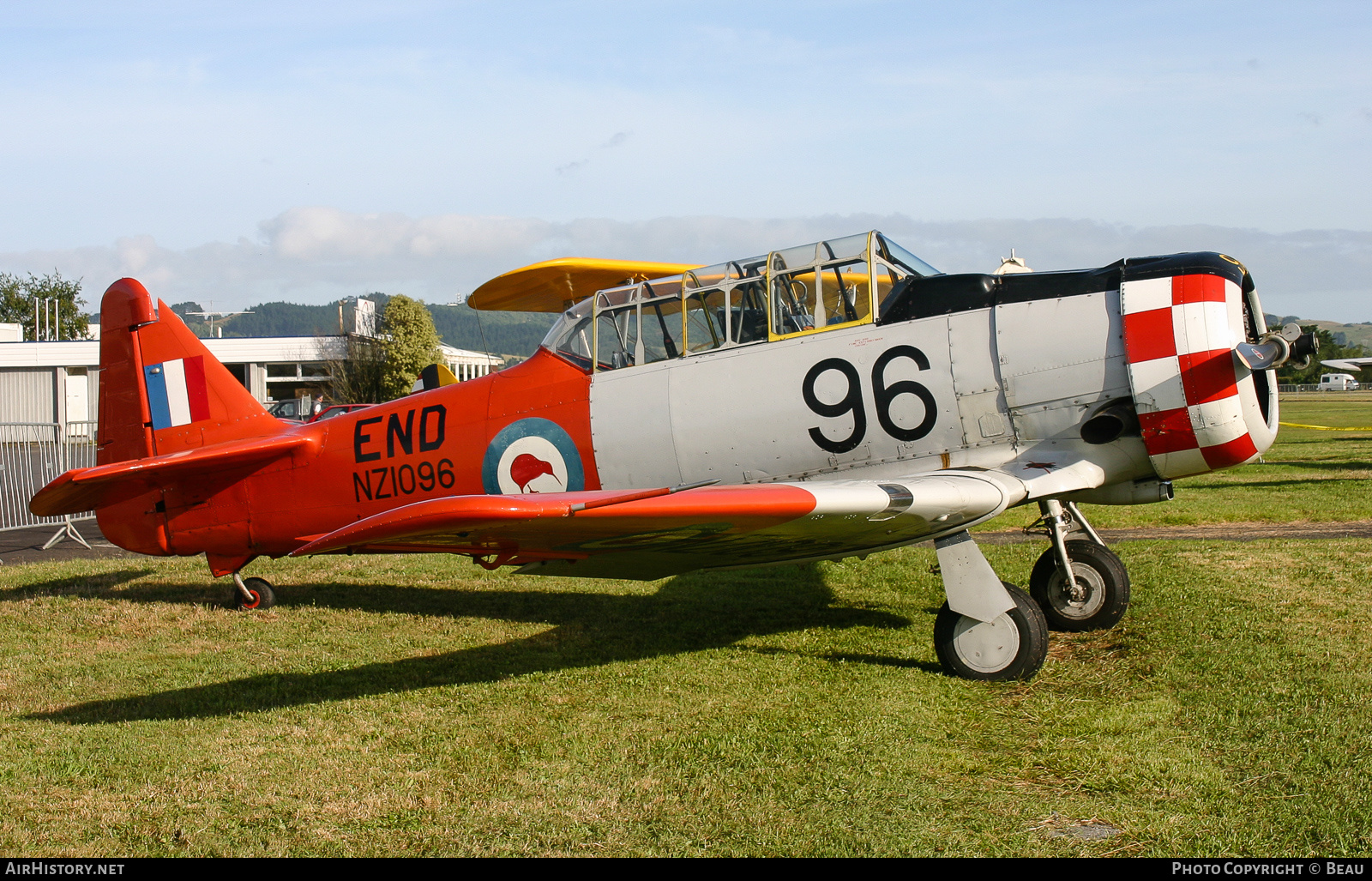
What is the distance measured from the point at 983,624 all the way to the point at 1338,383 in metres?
107

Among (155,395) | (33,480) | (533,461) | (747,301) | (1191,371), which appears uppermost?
(747,301)

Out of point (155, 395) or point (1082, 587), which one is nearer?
point (1082, 587)

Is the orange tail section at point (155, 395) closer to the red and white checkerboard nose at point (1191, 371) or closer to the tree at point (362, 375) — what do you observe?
the red and white checkerboard nose at point (1191, 371)

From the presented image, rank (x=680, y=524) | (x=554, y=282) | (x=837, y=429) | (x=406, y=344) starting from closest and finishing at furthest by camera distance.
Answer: (x=680, y=524) → (x=837, y=429) → (x=554, y=282) → (x=406, y=344)

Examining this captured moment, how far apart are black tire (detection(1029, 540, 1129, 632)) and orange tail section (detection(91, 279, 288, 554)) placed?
6.11 m

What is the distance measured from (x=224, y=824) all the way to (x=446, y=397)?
3.87m

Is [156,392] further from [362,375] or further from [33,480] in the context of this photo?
[362,375]

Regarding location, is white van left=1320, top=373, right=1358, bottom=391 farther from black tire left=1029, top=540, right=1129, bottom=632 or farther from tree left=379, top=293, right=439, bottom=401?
black tire left=1029, top=540, right=1129, bottom=632

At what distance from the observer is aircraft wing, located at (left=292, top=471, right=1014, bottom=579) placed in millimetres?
3707

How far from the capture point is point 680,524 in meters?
4.29

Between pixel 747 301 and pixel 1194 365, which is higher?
pixel 747 301

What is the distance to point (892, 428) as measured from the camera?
5.84m

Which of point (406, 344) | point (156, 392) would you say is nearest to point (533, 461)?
point (156, 392)

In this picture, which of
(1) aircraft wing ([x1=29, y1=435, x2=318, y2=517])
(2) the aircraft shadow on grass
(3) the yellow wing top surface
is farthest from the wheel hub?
(3) the yellow wing top surface
